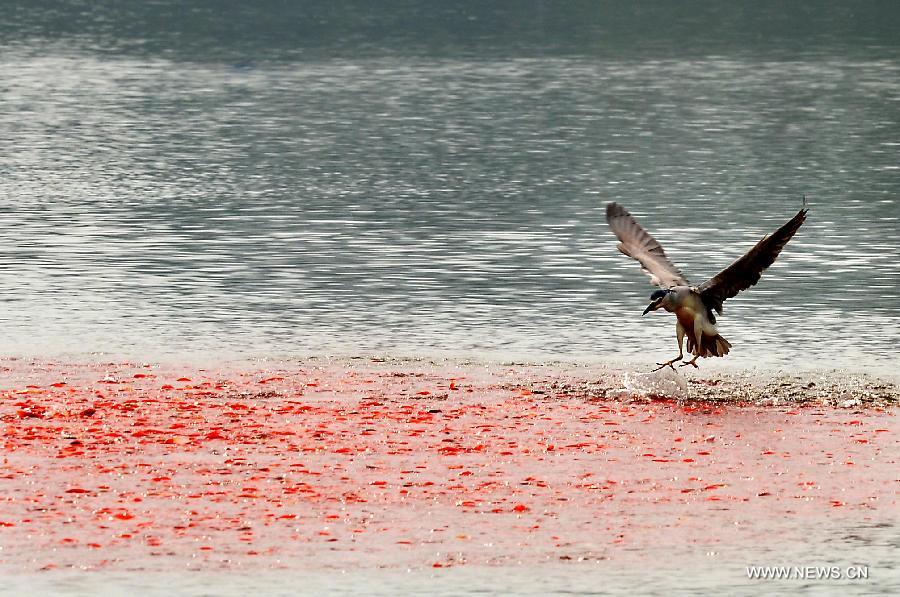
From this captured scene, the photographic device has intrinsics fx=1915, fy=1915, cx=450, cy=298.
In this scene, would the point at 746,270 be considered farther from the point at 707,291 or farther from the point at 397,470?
the point at 397,470

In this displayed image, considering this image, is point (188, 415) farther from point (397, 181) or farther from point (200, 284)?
point (397, 181)

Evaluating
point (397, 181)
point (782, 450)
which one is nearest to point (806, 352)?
point (782, 450)

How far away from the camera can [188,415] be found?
47.8ft

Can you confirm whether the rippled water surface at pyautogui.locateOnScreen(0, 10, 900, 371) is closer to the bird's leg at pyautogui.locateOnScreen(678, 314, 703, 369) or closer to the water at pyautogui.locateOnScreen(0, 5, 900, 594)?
the water at pyautogui.locateOnScreen(0, 5, 900, 594)

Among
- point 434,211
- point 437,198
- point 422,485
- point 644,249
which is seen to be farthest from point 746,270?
point 437,198

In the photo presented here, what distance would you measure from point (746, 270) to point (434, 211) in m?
12.7

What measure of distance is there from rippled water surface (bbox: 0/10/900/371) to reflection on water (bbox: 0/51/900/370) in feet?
0.22

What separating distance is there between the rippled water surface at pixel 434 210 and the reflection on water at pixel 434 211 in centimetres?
7

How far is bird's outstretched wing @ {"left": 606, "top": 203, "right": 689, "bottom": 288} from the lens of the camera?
605 inches

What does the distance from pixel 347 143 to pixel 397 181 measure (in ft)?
19.8

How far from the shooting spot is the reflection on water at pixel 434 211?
18.6 metres

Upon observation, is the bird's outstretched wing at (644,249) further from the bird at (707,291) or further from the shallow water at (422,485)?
the shallow water at (422,485)

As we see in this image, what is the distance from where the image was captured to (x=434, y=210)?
27.4 m

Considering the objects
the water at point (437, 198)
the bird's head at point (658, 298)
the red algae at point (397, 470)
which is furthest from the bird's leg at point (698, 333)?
the water at point (437, 198)
